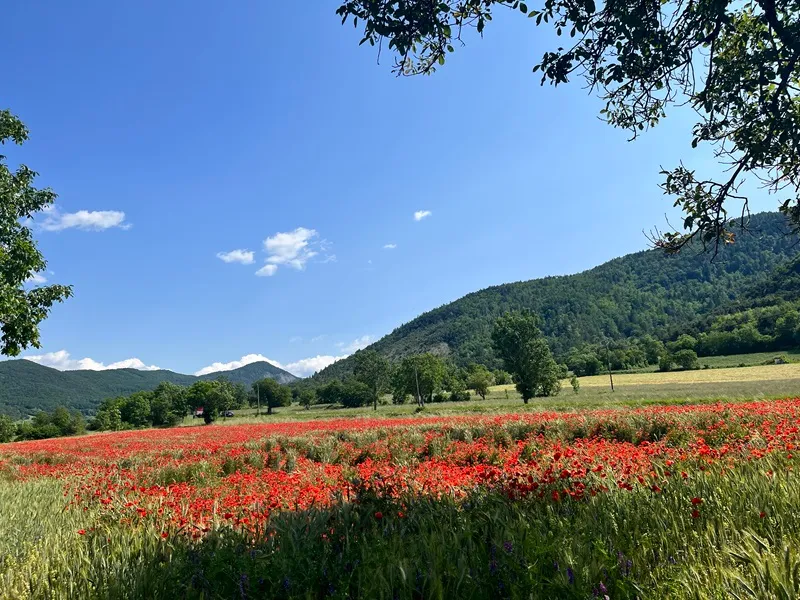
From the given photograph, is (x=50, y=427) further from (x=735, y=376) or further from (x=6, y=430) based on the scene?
(x=735, y=376)

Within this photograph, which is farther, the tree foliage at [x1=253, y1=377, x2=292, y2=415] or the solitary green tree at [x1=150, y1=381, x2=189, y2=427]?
the tree foliage at [x1=253, y1=377, x2=292, y2=415]

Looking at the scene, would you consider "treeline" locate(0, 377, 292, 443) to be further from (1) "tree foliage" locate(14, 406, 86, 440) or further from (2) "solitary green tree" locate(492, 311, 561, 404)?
(2) "solitary green tree" locate(492, 311, 561, 404)

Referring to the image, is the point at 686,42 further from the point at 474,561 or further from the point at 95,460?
the point at 95,460

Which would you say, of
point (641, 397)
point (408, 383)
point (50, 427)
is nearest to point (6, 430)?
point (50, 427)

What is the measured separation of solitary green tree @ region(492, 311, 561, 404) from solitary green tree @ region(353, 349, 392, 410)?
34.2 metres

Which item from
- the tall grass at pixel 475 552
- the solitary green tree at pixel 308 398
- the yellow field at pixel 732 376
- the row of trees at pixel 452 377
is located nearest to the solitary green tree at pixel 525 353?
the row of trees at pixel 452 377

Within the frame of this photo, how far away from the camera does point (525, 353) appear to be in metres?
51.2

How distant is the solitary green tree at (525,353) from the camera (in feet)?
166

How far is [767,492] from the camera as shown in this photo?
3.65 m

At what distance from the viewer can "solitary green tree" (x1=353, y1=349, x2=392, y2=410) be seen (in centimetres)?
8181

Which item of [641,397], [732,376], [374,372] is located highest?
[374,372]

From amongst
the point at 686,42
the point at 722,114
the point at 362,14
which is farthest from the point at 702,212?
the point at 362,14

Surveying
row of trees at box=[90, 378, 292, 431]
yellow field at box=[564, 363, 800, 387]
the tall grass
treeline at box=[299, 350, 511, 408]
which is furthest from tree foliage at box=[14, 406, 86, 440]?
yellow field at box=[564, 363, 800, 387]

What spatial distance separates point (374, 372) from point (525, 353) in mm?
37540
